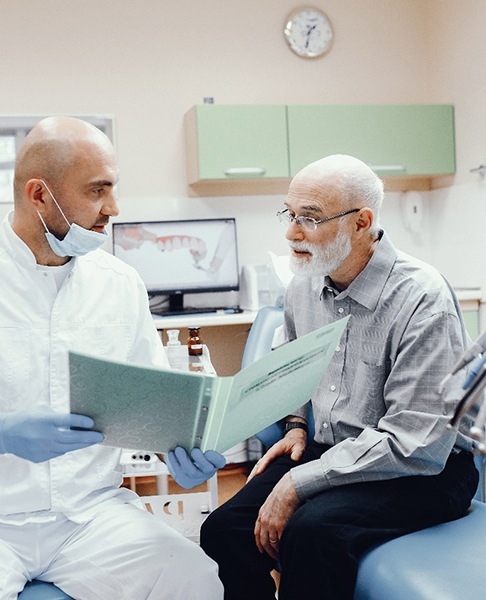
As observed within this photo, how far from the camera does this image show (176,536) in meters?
1.59

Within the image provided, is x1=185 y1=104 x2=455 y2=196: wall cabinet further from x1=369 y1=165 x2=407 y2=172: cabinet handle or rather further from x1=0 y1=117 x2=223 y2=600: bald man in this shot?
x1=0 y1=117 x2=223 y2=600: bald man

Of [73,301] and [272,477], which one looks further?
[272,477]

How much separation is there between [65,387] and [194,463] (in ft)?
1.18

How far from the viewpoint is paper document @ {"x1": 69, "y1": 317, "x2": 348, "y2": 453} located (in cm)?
124

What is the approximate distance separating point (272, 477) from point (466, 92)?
2.87 m

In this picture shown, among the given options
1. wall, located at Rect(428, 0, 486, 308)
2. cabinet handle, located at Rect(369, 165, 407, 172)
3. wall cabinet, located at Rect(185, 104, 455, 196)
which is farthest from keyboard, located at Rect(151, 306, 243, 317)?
wall, located at Rect(428, 0, 486, 308)

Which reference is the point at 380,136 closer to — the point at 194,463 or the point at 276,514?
the point at 276,514

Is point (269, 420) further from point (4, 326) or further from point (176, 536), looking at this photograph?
point (4, 326)

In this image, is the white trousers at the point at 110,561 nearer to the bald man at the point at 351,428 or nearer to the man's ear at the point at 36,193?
the bald man at the point at 351,428

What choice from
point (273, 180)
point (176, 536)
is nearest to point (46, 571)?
point (176, 536)

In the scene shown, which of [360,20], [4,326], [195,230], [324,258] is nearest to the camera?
[4,326]

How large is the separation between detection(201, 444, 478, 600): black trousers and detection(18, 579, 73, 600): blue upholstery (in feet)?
1.56

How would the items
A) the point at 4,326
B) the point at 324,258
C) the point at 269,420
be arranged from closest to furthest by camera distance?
the point at 269,420, the point at 4,326, the point at 324,258

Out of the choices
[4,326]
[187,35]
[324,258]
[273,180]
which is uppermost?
[187,35]
